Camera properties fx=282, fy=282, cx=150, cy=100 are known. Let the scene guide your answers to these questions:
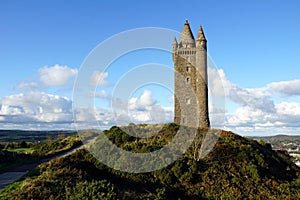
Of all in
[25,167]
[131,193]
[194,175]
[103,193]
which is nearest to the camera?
[103,193]

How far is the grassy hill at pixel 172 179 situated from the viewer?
14.2 meters

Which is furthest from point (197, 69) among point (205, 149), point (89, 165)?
point (89, 165)

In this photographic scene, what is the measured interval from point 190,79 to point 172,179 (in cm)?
1874

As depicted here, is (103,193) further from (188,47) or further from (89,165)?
(188,47)

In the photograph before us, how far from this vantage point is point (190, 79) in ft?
116

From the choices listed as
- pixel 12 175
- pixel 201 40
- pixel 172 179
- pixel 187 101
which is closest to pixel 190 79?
pixel 187 101

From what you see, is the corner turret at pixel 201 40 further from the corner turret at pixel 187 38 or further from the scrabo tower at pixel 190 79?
the corner turret at pixel 187 38

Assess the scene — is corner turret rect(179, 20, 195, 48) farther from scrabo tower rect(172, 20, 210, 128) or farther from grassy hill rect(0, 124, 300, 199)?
grassy hill rect(0, 124, 300, 199)

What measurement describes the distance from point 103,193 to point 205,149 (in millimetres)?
Answer: 12250

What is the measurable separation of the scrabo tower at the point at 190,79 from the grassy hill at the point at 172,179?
32.8ft

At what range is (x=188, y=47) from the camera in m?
35.7

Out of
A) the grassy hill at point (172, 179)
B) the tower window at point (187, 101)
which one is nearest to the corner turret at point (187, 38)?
the tower window at point (187, 101)

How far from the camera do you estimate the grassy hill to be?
14.2 metres

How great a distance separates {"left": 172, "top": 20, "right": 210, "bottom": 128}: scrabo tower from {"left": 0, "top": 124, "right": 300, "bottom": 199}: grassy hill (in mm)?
10001
